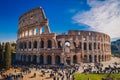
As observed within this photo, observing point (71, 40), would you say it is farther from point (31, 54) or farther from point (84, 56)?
point (31, 54)

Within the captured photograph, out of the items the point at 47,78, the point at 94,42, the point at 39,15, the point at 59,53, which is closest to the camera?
the point at 47,78

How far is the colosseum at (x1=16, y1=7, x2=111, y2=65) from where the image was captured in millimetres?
40812

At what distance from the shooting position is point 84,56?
44938mm

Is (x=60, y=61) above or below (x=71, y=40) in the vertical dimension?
below

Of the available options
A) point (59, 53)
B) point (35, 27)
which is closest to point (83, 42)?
point (59, 53)

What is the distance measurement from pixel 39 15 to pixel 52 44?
8.70m

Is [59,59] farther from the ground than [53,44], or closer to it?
closer to it

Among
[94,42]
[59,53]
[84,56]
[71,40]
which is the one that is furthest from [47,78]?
[94,42]

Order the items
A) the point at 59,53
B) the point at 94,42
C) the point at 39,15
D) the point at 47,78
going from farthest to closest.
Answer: the point at 94,42 < the point at 39,15 < the point at 59,53 < the point at 47,78

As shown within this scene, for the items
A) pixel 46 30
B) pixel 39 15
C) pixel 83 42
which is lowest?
pixel 83 42

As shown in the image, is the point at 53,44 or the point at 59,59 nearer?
the point at 53,44

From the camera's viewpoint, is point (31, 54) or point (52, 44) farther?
point (31, 54)

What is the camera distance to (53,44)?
134 feet

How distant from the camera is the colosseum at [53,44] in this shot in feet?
134
